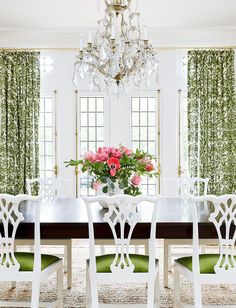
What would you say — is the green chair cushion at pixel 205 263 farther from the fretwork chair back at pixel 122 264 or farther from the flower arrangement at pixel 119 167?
the flower arrangement at pixel 119 167

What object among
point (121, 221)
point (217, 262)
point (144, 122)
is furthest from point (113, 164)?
point (144, 122)

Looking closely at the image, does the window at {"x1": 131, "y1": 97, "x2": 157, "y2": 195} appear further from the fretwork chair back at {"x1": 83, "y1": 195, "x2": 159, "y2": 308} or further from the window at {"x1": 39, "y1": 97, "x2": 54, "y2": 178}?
the fretwork chair back at {"x1": 83, "y1": 195, "x2": 159, "y2": 308}

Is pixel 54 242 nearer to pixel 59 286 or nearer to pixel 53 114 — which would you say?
pixel 59 286

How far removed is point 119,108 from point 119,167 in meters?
3.51

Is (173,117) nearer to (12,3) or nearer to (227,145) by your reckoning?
(227,145)

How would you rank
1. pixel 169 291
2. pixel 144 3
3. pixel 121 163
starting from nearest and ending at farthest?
pixel 121 163
pixel 169 291
pixel 144 3

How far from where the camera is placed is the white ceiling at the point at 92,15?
201 inches

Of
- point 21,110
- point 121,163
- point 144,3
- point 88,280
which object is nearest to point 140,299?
point 88,280

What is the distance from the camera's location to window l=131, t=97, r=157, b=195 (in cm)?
702

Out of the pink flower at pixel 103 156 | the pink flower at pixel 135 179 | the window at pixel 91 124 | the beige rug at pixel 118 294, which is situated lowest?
the beige rug at pixel 118 294

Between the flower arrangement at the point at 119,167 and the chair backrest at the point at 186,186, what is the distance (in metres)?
0.99

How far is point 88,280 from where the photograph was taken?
3.16 m

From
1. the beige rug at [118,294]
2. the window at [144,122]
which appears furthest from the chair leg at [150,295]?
the window at [144,122]

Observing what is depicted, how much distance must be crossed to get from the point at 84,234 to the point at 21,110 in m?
3.73
